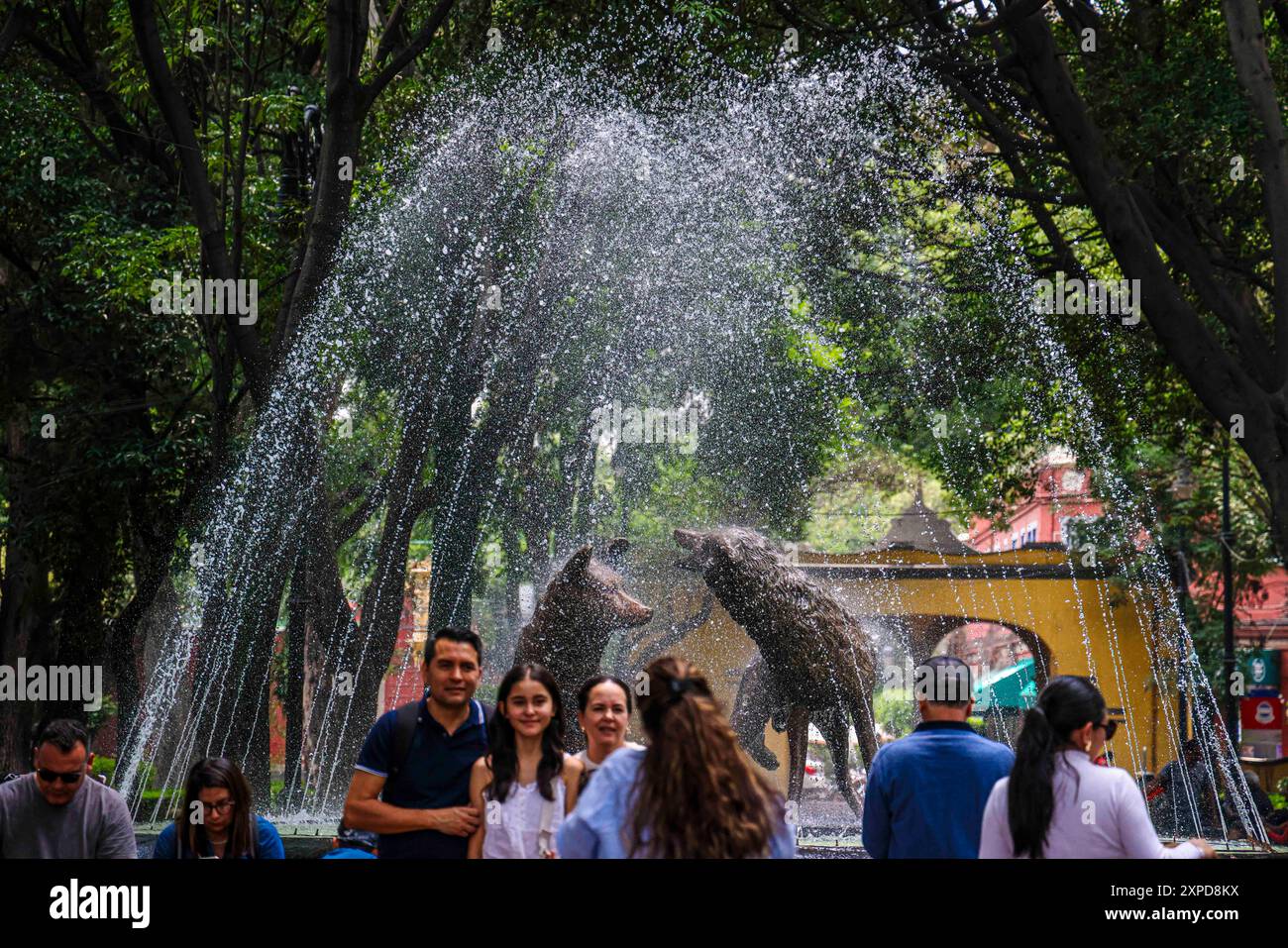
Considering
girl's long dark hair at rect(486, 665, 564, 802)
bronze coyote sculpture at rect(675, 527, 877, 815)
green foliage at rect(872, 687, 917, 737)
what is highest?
bronze coyote sculpture at rect(675, 527, 877, 815)

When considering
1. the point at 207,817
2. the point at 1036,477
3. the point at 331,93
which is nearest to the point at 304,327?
the point at 331,93

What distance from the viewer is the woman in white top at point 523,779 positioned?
3971 mm

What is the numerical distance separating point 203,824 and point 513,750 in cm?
128

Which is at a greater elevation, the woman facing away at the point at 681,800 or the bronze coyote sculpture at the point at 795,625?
the bronze coyote sculpture at the point at 795,625

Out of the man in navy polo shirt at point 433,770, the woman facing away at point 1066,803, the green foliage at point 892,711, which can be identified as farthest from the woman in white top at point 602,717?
the green foliage at point 892,711

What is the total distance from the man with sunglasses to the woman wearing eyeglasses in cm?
22

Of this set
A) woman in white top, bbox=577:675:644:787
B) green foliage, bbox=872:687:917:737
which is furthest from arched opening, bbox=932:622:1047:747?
woman in white top, bbox=577:675:644:787

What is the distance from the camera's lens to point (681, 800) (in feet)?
9.64

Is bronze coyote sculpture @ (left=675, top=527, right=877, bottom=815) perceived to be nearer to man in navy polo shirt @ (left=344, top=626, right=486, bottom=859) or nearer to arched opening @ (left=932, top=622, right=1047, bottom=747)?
arched opening @ (left=932, top=622, right=1047, bottom=747)

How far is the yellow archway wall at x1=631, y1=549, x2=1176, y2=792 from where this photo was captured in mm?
21094

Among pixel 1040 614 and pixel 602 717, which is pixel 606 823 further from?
pixel 1040 614

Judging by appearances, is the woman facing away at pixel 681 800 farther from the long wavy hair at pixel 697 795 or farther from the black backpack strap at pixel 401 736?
the black backpack strap at pixel 401 736

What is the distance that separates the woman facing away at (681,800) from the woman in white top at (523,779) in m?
0.91
